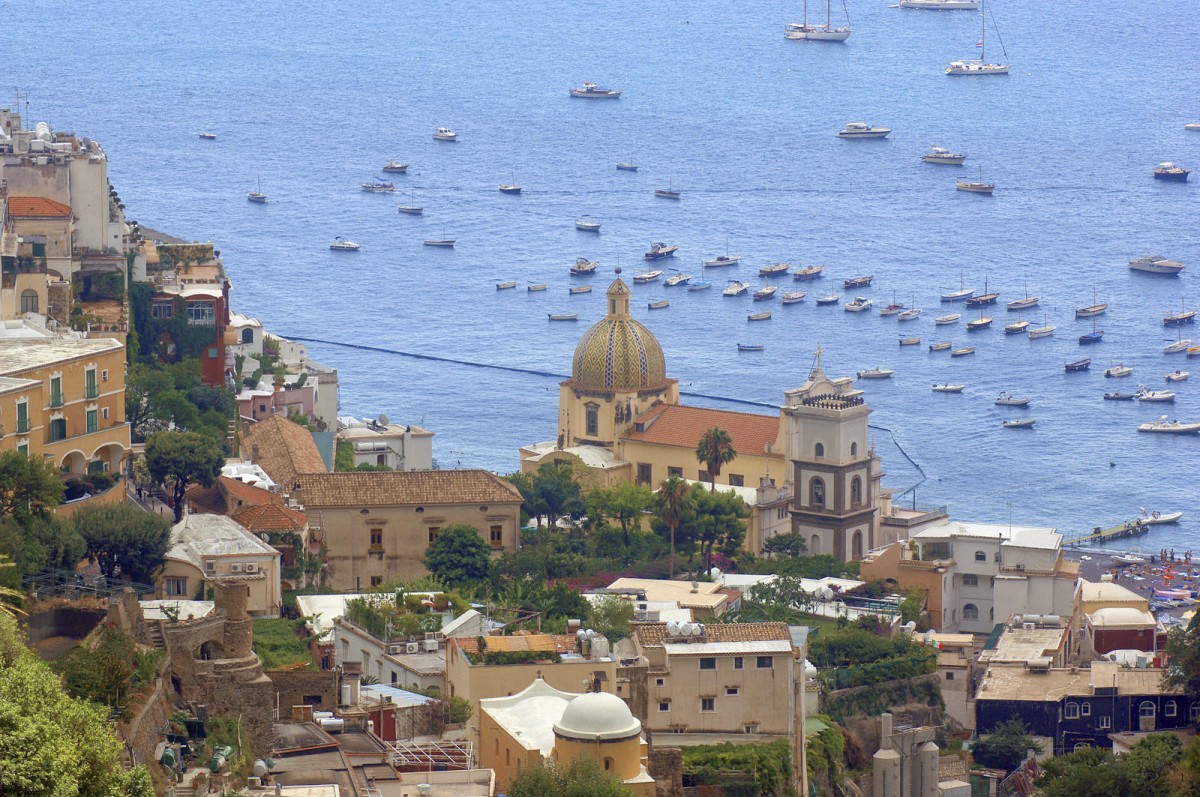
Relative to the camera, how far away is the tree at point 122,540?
82062mm

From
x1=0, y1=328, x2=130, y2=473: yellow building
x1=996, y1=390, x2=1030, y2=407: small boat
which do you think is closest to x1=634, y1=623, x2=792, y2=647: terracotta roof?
x1=0, y1=328, x2=130, y2=473: yellow building

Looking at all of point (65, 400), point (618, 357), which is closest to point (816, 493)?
point (618, 357)

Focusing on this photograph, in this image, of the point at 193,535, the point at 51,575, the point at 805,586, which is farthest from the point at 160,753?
the point at 805,586

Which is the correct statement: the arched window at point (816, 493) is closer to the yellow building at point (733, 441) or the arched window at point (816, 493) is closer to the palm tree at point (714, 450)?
the yellow building at point (733, 441)

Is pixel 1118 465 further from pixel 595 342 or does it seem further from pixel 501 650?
pixel 501 650

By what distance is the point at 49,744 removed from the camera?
38469 millimetres

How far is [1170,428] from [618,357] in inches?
2531

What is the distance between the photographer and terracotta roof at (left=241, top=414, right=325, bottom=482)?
111m

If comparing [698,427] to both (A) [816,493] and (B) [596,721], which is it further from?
(B) [596,721]

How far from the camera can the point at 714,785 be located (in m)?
75.9

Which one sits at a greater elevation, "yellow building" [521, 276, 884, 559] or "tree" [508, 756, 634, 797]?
"yellow building" [521, 276, 884, 559]

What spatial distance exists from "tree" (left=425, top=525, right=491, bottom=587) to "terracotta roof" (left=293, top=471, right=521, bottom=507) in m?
3.70

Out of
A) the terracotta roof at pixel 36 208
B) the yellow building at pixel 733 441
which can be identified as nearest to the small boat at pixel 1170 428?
the yellow building at pixel 733 441

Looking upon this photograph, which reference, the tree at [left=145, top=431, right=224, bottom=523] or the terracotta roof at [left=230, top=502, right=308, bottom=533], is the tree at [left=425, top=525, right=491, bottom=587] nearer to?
the terracotta roof at [left=230, top=502, right=308, bottom=533]
